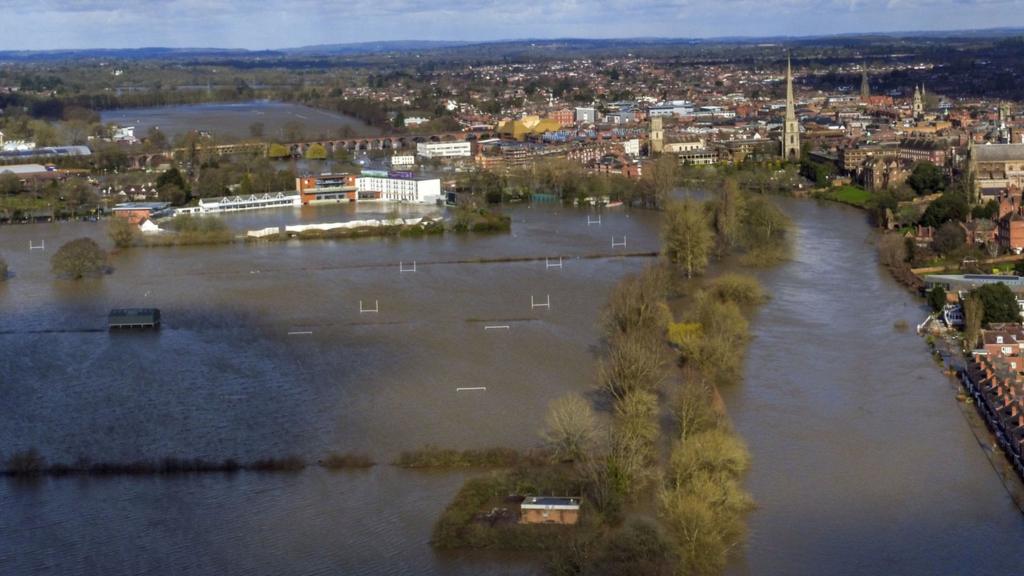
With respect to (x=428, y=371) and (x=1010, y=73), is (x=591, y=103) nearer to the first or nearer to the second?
(x=1010, y=73)

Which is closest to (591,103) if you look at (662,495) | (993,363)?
(993,363)

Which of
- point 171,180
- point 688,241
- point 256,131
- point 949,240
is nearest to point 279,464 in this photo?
point 688,241

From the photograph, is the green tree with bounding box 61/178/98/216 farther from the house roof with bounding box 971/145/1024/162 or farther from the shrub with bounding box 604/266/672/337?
the house roof with bounding box 971/145/1024/162

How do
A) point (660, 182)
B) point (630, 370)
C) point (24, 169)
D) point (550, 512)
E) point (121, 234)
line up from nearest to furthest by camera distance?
point (550, 512) → point (630, 370) → point (121, 234) → point (660, 182) → point (24, 169)

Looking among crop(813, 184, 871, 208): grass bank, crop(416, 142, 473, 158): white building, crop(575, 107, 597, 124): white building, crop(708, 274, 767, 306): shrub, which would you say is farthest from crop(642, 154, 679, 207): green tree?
crop(575, 107, 597, 124): white building

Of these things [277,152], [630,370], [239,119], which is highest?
[239,119]

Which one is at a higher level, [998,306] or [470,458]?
[998,306]

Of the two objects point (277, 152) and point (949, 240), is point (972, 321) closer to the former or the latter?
point (949, 240)
